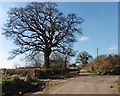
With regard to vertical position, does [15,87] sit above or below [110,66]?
below

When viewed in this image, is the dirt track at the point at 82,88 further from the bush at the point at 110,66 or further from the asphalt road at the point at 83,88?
the bush at the point at 110,66

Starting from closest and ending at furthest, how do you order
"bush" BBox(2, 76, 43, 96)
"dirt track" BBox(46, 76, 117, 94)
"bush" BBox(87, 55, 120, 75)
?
"dirt track" BBox(46, 76, 117, 94) → "bush" BBox(2, 76, 43, 96) → "bush" BBox(87, 55, 120, 75)

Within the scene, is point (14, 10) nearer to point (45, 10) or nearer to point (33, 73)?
point (45, 10)

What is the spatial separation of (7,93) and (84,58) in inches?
4275

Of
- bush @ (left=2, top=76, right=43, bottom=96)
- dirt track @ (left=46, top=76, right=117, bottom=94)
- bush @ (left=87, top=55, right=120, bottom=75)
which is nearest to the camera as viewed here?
dirt track @ (left=46, top=76, right=117, bottom=94)

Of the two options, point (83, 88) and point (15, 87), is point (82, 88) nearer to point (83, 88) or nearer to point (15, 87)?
point (83, 88)

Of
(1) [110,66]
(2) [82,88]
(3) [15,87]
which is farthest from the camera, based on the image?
(1) [110,66]

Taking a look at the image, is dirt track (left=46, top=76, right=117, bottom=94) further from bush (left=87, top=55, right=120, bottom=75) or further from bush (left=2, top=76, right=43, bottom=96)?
bush (left=87, top=55, right=120, bottom=75)

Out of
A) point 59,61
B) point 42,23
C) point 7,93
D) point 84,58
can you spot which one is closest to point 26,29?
point 42,23

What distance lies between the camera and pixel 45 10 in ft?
158

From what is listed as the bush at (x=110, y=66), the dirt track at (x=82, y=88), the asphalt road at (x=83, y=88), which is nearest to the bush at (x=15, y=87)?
the dirt track at (x=82, y=88)

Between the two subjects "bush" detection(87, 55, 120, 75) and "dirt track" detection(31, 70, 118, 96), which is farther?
"bush" detection(87, 55, 120, 75)

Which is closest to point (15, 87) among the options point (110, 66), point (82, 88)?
point (82, 88)

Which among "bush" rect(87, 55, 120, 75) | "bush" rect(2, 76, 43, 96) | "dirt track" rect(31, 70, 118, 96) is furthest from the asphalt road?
"bush" rect(87, 55, 120, 75)
